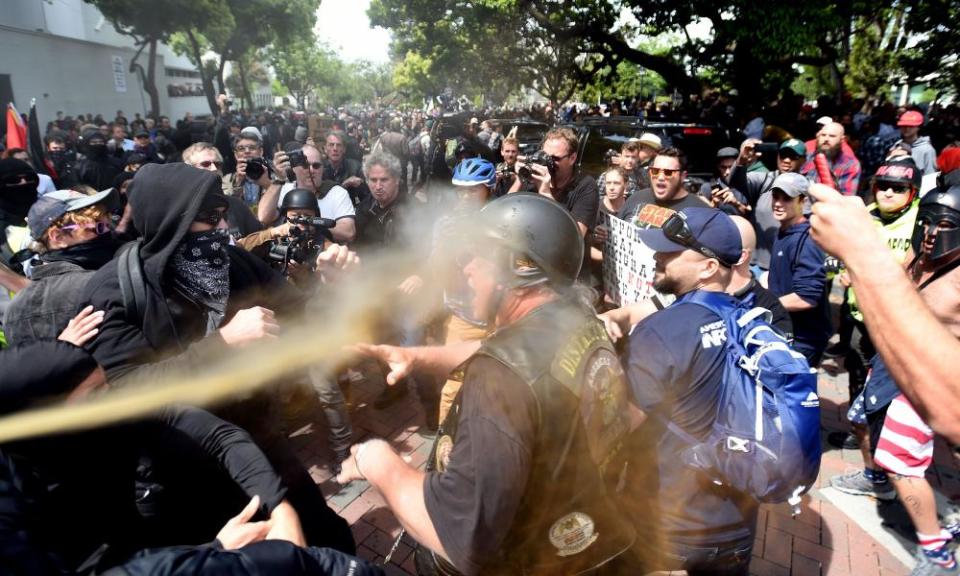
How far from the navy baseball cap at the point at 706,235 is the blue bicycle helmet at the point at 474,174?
1.80 metres

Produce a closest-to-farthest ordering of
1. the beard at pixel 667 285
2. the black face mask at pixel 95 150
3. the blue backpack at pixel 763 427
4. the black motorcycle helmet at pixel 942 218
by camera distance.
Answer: the blue backpack at pixel 763 427
the beard at pixel 667 285
the black motorcycle helmet at pixel 942 218
the black face mask at pixel 95 150

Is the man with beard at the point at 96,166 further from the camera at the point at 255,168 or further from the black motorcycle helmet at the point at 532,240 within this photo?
the black motorcycle helmet at the point at 532,240

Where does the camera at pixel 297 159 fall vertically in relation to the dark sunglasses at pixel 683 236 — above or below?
above

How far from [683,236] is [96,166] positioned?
8.49 m

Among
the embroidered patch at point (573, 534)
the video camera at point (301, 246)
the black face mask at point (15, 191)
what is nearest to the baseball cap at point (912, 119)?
the video camera at point (301, 246)

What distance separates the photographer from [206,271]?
8.46ft

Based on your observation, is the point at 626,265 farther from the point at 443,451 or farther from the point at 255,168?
the point at 255,168

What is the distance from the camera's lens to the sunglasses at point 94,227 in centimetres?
316

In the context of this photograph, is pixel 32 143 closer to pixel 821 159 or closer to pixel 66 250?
pixel 66 250

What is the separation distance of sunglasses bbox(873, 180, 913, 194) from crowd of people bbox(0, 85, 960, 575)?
943 millimetres

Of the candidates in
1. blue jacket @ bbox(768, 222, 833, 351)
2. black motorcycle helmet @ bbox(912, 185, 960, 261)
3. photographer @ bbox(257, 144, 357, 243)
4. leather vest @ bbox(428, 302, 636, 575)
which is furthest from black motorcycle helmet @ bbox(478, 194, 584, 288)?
photographer @ bbox(257, 144, 357, 243)

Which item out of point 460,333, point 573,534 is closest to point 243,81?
point 460,333

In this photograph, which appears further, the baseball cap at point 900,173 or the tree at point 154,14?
Result: the tree at point 154,14

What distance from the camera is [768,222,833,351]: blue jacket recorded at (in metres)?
3.90
